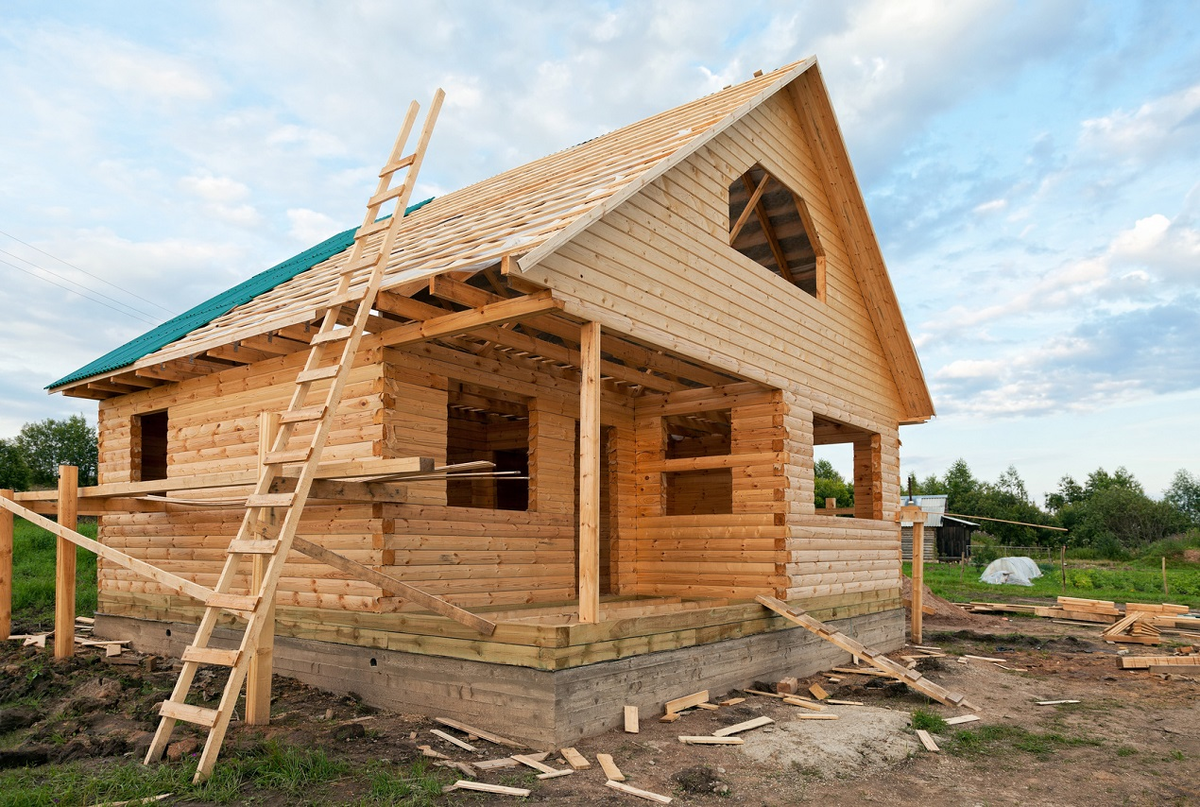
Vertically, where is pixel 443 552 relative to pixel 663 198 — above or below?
below

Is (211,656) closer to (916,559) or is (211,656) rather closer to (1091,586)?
(916,559)

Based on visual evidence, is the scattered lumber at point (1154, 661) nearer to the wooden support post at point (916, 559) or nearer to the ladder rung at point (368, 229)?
the wooden support post at point (916, 559)

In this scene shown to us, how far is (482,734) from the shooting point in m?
6.88

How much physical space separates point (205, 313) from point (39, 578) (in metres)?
9.29

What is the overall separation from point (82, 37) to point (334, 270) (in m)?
5.97

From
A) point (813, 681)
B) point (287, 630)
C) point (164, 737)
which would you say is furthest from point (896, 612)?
point (164, 737)

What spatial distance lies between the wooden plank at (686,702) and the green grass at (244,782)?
2.82 m

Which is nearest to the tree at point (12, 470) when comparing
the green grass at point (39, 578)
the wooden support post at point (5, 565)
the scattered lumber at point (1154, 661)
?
the green grass at point (39, 578)

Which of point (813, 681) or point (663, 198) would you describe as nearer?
point (663, 198)

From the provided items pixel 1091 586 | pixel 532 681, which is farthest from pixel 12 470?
pixel 1091 586

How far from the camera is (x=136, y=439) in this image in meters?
12.1

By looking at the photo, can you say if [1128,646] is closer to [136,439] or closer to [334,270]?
[334,270]

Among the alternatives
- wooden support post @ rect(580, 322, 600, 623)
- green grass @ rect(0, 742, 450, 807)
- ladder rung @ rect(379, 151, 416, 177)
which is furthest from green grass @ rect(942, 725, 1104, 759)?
ladder rung @ rect(379, 151, 416, 177)

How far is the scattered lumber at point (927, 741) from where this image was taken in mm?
7398
